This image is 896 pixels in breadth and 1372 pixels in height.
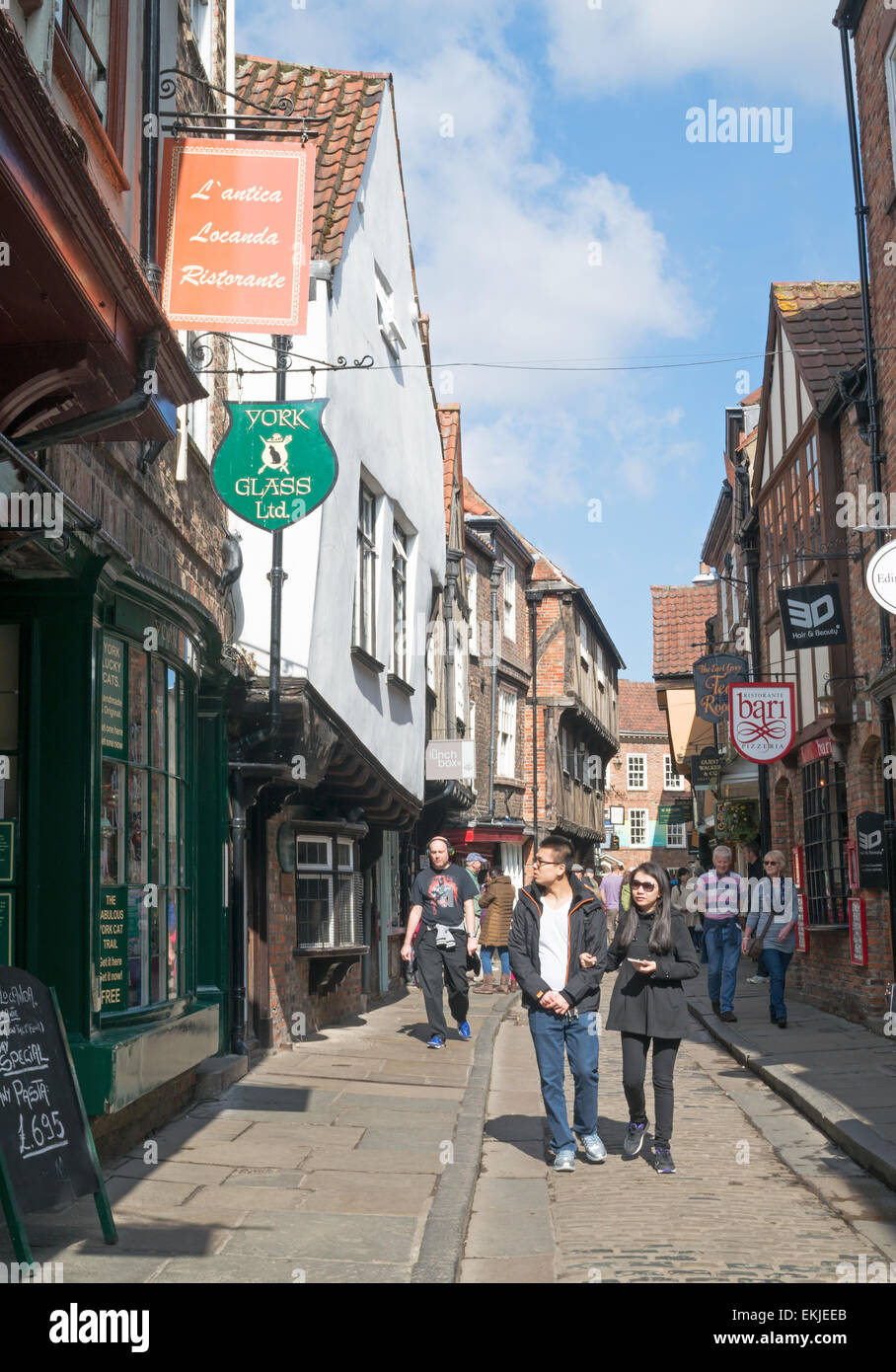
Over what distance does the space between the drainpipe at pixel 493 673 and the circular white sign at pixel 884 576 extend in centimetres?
1802

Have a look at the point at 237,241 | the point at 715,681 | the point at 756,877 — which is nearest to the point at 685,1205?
the point at 237,241

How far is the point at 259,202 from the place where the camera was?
25.3 ft

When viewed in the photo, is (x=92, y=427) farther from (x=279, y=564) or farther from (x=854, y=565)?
(x=854, y=565)

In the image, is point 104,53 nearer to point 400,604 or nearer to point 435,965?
point 435,965

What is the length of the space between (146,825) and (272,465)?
2960 mm

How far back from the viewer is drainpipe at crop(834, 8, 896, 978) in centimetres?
1255

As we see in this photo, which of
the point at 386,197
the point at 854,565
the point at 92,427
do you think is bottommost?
the point at 92,427

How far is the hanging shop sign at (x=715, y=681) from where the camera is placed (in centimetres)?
2241

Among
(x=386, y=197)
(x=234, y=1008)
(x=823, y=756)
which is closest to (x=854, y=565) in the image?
(x=823, y=756)

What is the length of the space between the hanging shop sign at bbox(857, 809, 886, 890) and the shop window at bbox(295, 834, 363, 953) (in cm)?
496

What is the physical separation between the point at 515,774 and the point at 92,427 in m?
26.0

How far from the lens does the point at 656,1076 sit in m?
7.32

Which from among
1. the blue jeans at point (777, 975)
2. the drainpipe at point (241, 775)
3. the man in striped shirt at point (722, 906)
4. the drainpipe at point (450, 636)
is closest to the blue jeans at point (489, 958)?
the drainpipe at point (450, 636)
